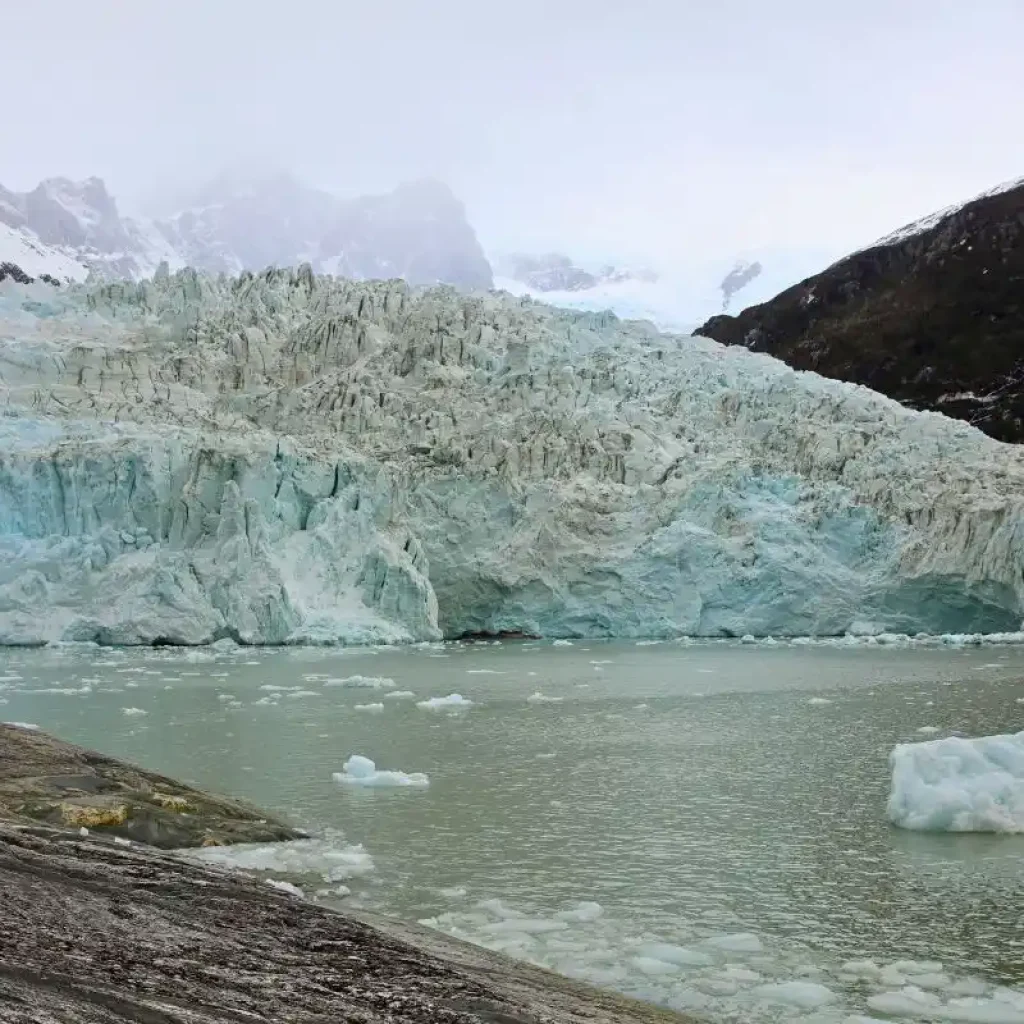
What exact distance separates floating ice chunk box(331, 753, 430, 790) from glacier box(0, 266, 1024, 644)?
12.4m

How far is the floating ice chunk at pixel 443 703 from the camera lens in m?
11.0

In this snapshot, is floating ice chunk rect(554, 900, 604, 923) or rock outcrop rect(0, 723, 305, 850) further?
rock outcrop rect(0, 723, 305, 850)

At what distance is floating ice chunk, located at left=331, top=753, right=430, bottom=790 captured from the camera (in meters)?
6.89

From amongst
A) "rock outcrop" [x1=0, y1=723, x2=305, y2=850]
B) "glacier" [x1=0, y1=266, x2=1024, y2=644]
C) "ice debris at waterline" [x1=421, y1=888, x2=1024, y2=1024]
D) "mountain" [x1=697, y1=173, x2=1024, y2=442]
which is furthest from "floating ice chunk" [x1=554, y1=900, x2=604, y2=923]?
"mountain" [x1=697, y1=173, x2=1024, y2=442]

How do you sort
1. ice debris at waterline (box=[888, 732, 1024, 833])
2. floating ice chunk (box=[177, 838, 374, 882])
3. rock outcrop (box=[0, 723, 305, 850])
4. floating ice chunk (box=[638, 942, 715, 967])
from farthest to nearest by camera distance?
ice debris at waterline (box=[888, 732, 1024, 833])
floating ice chunk (box=[177, 838, 374, 882])
rock outcrop (box=[0, 723, 305, 850])
floating ice chunk (box=[638, 942, 715, 967])

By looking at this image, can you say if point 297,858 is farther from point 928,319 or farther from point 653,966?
point 928,319

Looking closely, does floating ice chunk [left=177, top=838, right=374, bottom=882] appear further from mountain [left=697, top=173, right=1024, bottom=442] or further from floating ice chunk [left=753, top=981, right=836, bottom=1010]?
mountain [left=697, top=173, right=1024, bottom=442]

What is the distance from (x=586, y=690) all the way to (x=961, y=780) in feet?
23.4

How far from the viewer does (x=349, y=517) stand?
20.5 m

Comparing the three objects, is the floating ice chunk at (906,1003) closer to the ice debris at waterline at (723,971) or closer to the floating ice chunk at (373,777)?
the ice debris at waterline at (723,971)

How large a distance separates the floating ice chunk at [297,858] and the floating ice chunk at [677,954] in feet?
4.90

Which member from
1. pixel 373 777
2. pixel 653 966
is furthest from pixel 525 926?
pixel 373 777

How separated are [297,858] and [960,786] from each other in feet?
11.4

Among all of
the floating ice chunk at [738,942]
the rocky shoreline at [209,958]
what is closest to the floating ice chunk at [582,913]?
the floating ice chunk at [738,942]
